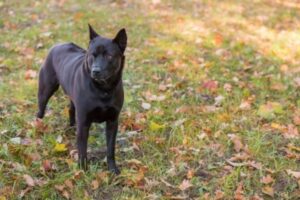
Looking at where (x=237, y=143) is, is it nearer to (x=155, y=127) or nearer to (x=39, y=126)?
Result: (x=155, y=127)

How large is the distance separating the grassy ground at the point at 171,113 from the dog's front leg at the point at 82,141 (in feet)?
0.26

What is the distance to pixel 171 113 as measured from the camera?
5844 millimetres

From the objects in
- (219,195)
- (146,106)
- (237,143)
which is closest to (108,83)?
(219,195)

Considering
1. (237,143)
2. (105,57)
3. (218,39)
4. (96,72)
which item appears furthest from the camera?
(218,39)

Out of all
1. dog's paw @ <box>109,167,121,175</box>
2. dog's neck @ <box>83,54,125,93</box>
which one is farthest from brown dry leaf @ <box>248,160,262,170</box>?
dog's neck @ <box>83,54,125,93</box>

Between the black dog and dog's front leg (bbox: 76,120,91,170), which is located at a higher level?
the black dog

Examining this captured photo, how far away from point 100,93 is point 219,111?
6.68 feet

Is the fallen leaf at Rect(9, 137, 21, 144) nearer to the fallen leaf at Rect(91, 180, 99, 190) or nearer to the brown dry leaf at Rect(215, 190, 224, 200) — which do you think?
the fallen leaf at Rect(91, 180, 99, 190)

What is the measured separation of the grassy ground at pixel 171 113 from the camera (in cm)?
442

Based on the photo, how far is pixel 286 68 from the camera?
24.2 ft

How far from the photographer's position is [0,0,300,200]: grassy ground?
14.5 ft

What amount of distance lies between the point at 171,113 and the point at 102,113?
1604mm

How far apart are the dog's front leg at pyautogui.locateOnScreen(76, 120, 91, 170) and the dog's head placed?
0.45 meters

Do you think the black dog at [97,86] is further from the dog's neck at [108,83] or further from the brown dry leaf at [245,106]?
the brown dry leaf at [245,106]
